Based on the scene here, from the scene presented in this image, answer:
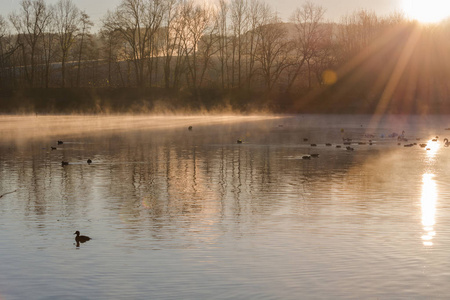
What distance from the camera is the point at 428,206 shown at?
1788 centimetres

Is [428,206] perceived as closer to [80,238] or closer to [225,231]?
[225,231]

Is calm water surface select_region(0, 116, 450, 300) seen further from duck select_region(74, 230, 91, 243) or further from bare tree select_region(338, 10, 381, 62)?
bare tree select_region(338, 10, 381, 62)

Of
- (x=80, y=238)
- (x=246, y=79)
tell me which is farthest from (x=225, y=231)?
(x=246, y=79)

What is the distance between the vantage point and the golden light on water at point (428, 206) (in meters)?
14.1

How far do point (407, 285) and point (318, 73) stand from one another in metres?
119

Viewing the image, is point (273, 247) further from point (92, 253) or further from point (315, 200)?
point (315, 200)

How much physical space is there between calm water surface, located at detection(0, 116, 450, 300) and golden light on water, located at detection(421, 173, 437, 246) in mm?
42

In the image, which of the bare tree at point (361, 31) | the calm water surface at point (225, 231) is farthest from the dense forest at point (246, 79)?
the calm water surface at point (225, 231)

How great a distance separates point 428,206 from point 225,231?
627 centimetres

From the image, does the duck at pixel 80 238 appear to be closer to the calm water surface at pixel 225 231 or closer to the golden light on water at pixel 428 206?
the calm water surface at pixel 225 231

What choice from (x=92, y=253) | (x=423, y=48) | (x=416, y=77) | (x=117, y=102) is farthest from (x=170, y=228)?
(x=423, y=48)

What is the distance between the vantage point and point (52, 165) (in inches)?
1136

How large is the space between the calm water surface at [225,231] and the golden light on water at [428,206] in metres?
0.04

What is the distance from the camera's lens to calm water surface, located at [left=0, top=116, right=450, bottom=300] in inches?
420
